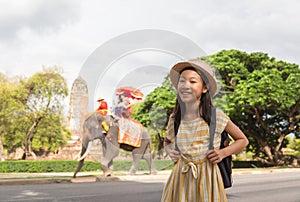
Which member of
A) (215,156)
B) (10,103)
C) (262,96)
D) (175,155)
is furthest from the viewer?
(10,103)

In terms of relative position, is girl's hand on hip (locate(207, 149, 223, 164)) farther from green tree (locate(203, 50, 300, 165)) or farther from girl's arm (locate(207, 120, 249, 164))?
green tree (locate(203, 50, 300, 165))

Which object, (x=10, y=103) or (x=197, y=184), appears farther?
(x=10, y=103)

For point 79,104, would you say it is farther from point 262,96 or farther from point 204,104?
point 262,96

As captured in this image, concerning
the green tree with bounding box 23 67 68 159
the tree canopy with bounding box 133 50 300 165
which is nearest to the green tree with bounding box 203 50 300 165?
the tree canopy with bounding box 133 50 300 165

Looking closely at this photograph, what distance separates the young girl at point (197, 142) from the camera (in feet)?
7.66

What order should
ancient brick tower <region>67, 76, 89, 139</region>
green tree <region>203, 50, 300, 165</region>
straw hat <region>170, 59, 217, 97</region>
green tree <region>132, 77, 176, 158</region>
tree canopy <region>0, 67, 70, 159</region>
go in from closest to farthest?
1. ancient brick tower <region>67, 76, 89, 139</region>
2. straw hat <region>170, 59, 217, 97</region>
3. green tree <region>132, 77, 176, 158</region>
4. green tree <region>203, 50, 300, 165</region>
5. tree canopy <region>0, 67, 70, 159</region>

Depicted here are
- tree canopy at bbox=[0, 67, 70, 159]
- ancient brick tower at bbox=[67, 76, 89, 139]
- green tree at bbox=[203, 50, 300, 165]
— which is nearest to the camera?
ancient brick tower at bbox=[67, 76, 89, 139]

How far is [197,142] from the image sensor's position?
2369mm

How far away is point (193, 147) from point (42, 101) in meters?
27.9

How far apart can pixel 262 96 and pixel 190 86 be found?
67.4 feet

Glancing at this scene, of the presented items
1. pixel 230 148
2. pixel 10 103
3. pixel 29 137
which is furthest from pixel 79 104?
pixel 29 137

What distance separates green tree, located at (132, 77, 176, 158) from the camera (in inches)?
95.2

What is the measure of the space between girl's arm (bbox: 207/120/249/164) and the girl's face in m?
0.27

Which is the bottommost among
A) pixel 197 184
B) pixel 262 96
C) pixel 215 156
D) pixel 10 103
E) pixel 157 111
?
pixel 197 184
